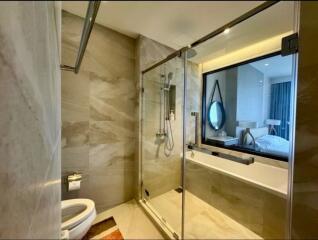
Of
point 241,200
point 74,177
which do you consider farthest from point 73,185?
point 241,200

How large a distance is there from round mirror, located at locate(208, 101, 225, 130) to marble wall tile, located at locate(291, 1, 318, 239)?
1.89 m

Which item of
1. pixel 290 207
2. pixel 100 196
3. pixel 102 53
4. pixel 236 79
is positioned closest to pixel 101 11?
pixel 102 53

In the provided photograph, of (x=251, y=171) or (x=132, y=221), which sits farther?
(x=251, y=171)

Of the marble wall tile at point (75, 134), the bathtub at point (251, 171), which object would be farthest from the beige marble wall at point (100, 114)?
the bathtub at point (251, 171)

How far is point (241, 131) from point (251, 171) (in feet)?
1.78

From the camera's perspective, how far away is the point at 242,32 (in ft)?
6.55

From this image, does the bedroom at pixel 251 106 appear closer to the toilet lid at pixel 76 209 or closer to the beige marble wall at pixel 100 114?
the beige marble wall at pixel 100 114

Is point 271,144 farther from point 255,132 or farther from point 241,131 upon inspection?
point 241,131

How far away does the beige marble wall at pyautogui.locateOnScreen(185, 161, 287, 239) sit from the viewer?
1.61 metres

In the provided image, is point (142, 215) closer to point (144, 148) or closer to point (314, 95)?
point (144, 148)

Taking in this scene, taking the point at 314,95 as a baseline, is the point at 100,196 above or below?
below

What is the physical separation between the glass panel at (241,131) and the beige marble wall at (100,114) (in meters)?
0.82

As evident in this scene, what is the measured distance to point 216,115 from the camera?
275 centimetres

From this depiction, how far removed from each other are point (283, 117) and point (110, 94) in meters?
1.93
